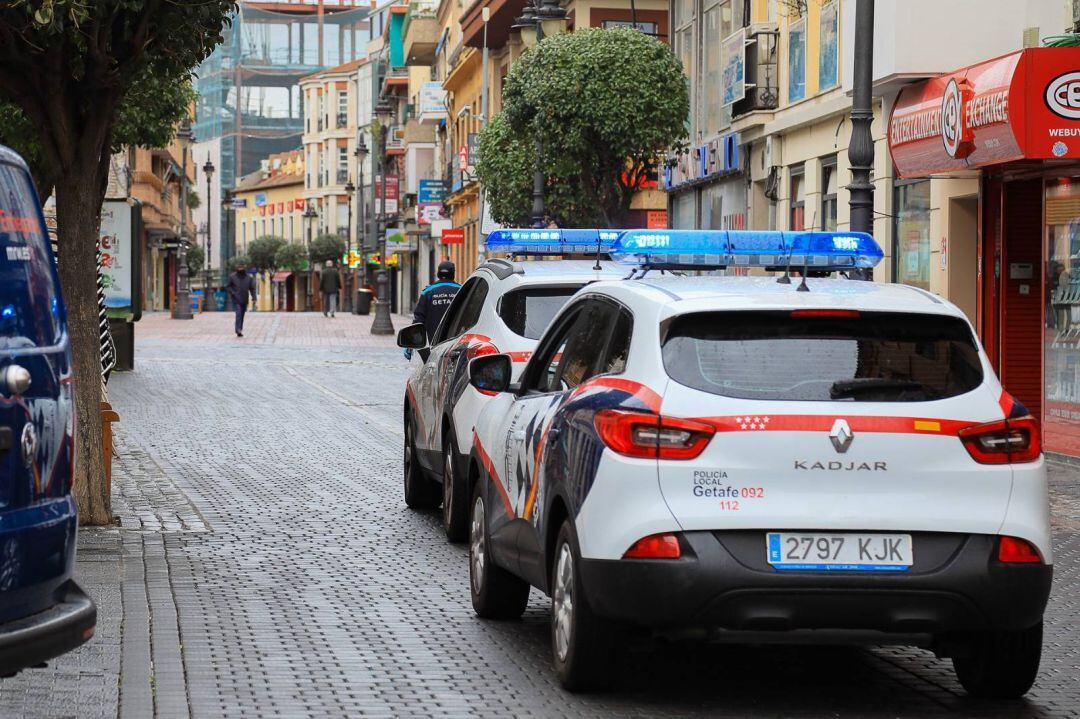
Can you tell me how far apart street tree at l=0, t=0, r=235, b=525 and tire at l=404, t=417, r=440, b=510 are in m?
2.14

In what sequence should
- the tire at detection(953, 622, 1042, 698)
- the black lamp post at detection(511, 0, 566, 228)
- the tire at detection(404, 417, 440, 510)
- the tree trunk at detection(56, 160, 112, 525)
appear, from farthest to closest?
the black lamp post at detection(511, 0, 566, 228) → the tire at detection(404, 417, 440, 510) → the tree trunk at detection(56, 160, 112, 525) → the tire at detection(953, 622, 1042, 698)

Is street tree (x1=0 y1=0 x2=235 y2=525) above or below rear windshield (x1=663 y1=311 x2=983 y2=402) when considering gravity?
above

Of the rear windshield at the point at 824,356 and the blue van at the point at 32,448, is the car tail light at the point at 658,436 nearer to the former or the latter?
the rear windshield at the point at 824,356

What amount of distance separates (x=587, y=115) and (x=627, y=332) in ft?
69.8

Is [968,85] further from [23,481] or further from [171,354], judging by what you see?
[171,354]

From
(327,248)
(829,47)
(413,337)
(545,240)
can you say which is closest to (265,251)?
(327,248)

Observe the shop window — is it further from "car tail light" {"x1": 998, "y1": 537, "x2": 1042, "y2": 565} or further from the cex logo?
"car tail light" {"x1": 998, "y1": 537, "x2": 1042, "y2": 565}

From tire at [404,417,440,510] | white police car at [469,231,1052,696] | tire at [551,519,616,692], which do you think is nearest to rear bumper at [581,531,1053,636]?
white police car at [469,231,1052,696]

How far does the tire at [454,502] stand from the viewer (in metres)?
11.2

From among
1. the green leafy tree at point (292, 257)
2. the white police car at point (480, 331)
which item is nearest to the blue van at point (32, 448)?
the white police car at point (480, 331)

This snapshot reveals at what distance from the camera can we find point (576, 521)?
688 centimetres

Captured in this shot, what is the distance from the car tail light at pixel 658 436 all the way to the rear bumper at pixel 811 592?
286 millimetres

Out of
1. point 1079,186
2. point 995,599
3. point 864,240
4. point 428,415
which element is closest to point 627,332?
point 995,599

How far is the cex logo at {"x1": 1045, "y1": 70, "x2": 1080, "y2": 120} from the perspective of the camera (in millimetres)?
16156
